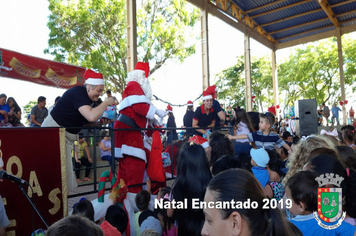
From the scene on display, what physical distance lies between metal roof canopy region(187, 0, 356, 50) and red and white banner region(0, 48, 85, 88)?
19.9 ft

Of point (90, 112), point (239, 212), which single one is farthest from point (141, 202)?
point (239, 212)

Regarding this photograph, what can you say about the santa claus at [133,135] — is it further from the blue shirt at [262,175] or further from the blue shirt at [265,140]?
the blue shirt at [265,140]

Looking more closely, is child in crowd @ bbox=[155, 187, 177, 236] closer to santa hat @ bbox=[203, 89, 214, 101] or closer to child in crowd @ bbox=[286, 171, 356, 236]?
child in crowd @ bbox=[286, 171, 356, 236]

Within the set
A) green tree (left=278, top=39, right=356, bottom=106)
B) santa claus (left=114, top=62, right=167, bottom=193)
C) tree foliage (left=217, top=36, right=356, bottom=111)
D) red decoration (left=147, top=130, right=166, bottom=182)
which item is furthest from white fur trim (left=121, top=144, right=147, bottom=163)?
green tree (left=278, top=39, right=356, bottom=106)

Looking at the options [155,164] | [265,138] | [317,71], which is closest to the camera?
[155,164]

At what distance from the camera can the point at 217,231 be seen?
1.47m

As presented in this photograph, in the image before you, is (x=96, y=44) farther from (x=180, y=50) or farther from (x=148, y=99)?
(x=148, y=99)

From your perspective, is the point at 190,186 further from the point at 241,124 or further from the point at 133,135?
the point at 241,124

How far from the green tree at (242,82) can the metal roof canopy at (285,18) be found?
8.93m

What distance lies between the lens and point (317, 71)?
28.5 meters

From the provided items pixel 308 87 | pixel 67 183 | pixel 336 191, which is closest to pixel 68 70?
pixel 67 183

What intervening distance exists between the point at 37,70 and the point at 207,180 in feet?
28.9

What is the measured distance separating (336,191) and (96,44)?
57.0 feet

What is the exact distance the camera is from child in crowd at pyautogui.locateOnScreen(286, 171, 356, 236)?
199 centimetres
